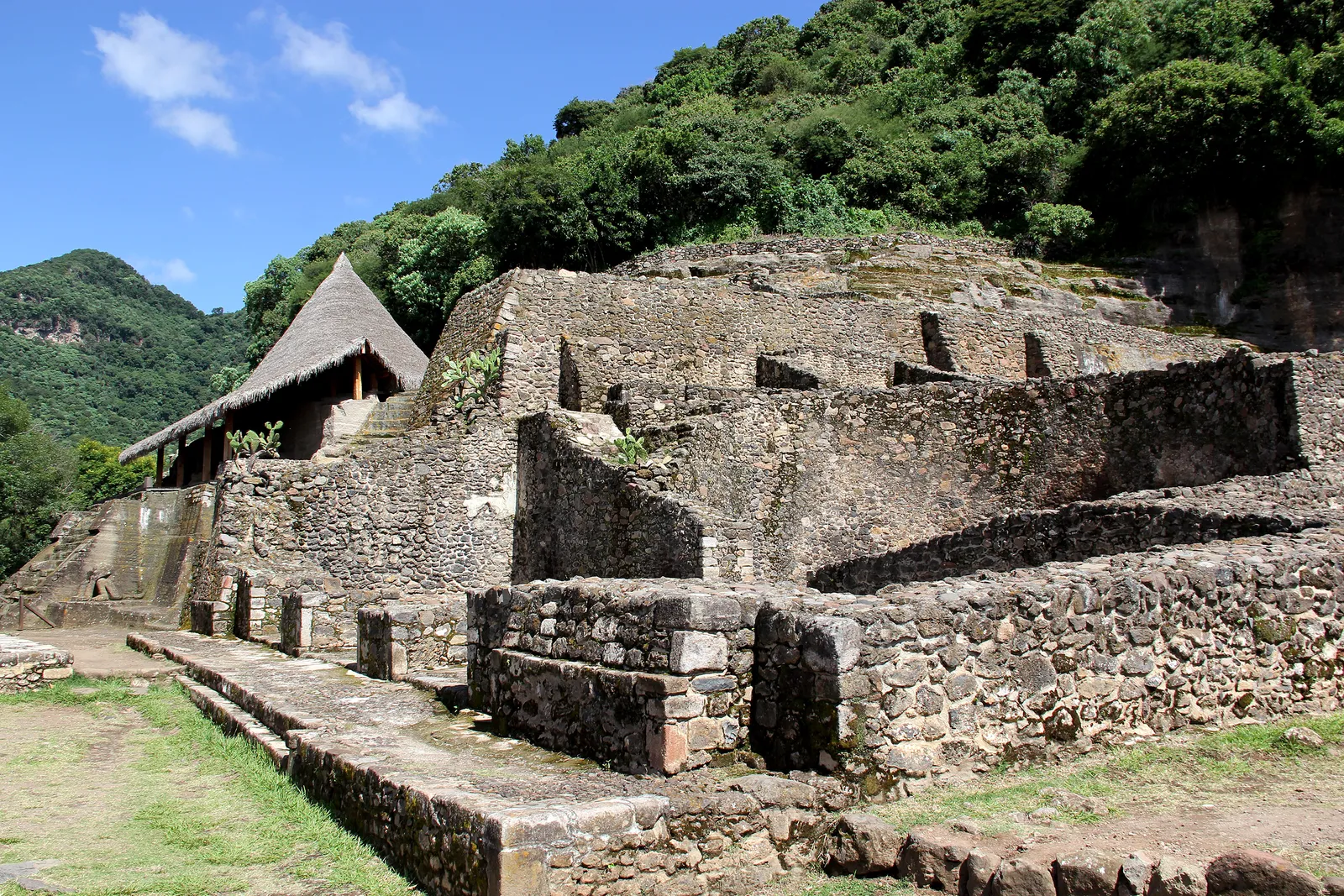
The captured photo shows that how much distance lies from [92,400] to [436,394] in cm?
5586

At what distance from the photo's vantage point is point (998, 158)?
28047mm

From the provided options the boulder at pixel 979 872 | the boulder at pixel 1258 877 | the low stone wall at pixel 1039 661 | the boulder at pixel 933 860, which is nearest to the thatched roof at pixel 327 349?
the low stone wall at pixel 1039 661

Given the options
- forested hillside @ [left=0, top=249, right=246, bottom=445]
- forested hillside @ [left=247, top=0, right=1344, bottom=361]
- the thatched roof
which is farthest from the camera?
forested hillside @ [left=0, top=249, right=246, bottom=445]

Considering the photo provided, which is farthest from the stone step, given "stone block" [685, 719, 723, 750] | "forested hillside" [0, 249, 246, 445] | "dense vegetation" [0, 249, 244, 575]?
"forested hillside" [0, 249, 246, 445]

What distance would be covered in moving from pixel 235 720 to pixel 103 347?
238 feet

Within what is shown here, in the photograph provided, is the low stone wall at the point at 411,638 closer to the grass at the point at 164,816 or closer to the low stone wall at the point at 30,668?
the grass at the point at 164,816

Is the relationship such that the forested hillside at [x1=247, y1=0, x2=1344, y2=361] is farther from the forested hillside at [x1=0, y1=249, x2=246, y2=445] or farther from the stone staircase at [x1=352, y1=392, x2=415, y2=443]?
the forested hillside at [x1=0, y1=249, x2=246, y2=445]

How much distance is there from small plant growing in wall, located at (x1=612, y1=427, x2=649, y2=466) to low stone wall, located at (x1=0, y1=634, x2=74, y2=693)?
6073mm

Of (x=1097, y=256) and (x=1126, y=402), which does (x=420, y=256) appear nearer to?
(x=1097, y=256)

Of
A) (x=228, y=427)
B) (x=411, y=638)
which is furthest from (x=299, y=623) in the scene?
(x=228, y=427)

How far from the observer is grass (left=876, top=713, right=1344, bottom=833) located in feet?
13.9

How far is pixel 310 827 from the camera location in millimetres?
5148

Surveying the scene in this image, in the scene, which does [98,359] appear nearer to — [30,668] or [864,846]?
[30,668]

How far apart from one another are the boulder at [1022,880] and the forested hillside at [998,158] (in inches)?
913
